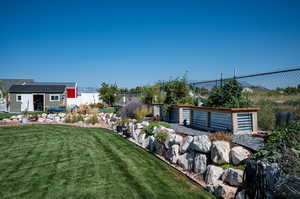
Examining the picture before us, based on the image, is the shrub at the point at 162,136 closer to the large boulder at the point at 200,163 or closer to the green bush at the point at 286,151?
the large boulder at the point at 200,163

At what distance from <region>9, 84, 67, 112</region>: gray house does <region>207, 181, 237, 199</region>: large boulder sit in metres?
24.5

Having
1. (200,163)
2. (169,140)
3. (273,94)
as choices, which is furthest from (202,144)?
(273,94)

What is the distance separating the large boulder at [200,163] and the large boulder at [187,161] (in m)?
0.18

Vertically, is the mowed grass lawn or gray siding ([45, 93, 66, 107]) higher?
A: gray siding ([45, 93, 66, 107])

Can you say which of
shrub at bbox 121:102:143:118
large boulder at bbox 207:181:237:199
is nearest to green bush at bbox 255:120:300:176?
large boulder at bbox 207:181:237:199

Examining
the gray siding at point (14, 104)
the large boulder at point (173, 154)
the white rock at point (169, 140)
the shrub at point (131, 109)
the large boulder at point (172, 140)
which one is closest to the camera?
the large boulder at point (173, 154)

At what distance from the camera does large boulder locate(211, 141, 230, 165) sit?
168 inches

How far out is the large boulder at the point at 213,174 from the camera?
4.02 metres

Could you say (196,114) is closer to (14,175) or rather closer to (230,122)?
(230,122)

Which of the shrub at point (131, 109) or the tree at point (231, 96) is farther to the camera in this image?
the shrub at point (131, 109)

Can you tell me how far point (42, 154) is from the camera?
6465 millimetres

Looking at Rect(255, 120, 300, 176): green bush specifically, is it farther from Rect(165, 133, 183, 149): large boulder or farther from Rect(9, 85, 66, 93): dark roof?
Rect(9, 85, 66, 93): dark roof

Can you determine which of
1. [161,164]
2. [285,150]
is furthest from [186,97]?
[285,150]

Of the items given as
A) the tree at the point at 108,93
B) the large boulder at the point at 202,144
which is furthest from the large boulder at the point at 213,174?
the tree at the point at 108,93
